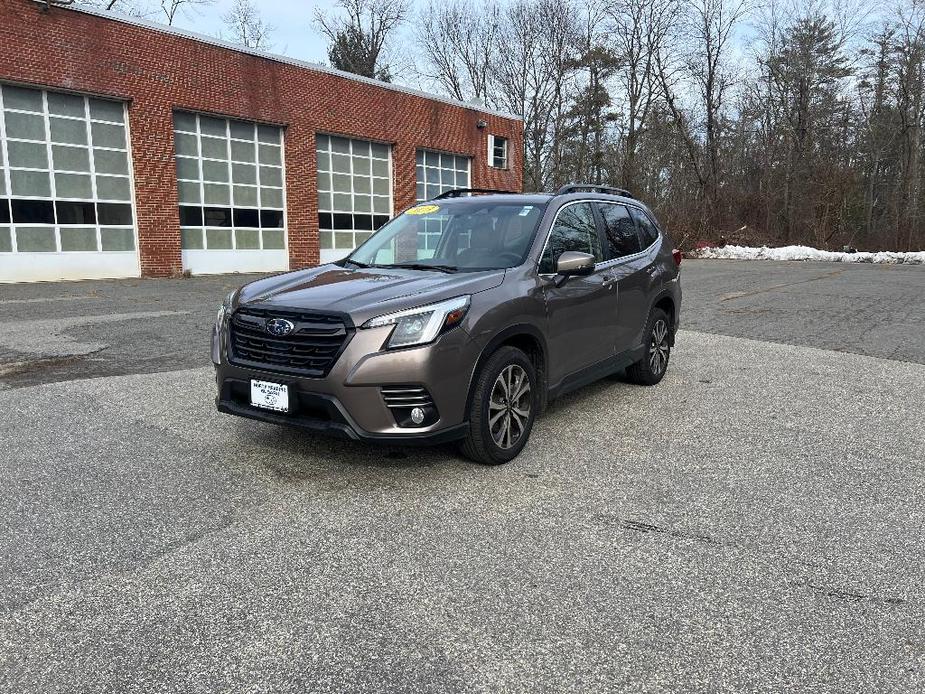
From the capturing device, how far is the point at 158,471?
167 inches

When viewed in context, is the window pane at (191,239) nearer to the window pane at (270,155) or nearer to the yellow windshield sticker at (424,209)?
the window pane at (270,155)

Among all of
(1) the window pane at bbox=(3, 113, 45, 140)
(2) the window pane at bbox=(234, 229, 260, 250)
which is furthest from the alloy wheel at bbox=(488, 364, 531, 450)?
(2) the window pane at bbox=(234, 229, 260, 250)

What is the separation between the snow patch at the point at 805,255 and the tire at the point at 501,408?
28.6 metres

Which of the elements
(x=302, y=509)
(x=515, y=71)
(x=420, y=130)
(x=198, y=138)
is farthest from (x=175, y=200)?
(x=515, y=71)

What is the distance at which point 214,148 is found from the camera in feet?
70.7

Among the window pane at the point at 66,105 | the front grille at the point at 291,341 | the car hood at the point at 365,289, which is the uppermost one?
the window pane at the point at 66,105

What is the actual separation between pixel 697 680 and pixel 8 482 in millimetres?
3937

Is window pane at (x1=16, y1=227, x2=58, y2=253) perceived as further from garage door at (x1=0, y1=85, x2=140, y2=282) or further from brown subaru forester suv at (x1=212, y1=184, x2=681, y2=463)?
brown subaru forester suv at (x1=212, y1=184, x2=681, y2=463)

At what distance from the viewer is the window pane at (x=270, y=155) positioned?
2278 centimetres

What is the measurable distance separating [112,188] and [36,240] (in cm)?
254

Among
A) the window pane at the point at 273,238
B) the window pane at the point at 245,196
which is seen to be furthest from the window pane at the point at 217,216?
the window pane at the point at 273,238

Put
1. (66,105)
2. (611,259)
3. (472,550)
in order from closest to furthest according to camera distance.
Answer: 1. (472,550)
2. (611,259)
3. (66,105)

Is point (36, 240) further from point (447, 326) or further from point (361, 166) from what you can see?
point (447, 326)

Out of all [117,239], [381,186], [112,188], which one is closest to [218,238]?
[117,239]
